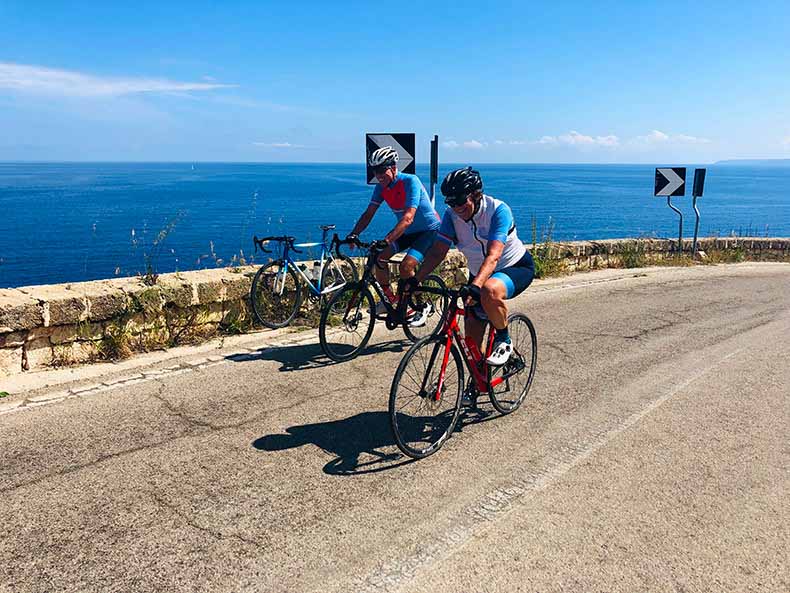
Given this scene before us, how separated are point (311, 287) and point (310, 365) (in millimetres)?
1573

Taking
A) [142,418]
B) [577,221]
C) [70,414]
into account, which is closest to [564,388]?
[142,418]

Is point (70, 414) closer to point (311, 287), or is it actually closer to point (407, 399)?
point (407, 399)

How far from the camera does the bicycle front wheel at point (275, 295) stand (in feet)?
25.4

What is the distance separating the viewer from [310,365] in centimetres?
648

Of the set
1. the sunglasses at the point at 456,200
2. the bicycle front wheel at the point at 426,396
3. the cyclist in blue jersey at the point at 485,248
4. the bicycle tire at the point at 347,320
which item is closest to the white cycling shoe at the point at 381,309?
the bicycle tire at the point at 347,320

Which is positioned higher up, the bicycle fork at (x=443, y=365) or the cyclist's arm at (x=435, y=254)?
the cyclist's arm at (x=435, y=254)

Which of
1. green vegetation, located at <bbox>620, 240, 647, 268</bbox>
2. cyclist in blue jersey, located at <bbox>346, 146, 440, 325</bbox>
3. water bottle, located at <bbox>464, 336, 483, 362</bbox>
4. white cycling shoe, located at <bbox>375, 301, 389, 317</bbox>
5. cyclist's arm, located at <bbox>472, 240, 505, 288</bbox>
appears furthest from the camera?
green vegetation, located at <bbox>620, 240, 647, 268</bbox>

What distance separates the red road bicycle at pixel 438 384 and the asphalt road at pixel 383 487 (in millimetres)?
179

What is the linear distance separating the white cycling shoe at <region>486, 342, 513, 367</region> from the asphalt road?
52cm

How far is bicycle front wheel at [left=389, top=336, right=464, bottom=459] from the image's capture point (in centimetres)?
432

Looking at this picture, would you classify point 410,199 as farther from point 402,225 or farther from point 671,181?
point 671,181

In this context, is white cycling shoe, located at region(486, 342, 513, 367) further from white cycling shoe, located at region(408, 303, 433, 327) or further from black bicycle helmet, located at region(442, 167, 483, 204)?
white cycling shoe, located at region(408, 303, 433, 327)

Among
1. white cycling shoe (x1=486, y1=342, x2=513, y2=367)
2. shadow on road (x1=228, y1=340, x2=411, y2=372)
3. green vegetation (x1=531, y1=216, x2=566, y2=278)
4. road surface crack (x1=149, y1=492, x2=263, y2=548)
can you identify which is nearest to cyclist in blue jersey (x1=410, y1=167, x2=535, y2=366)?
white cycling shoe (x1=486, y1=342, x2=513, y2=367)

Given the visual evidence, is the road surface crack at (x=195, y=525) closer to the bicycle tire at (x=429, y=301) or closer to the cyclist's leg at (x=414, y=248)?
the cyclist's leg at (x=414, y=248)
